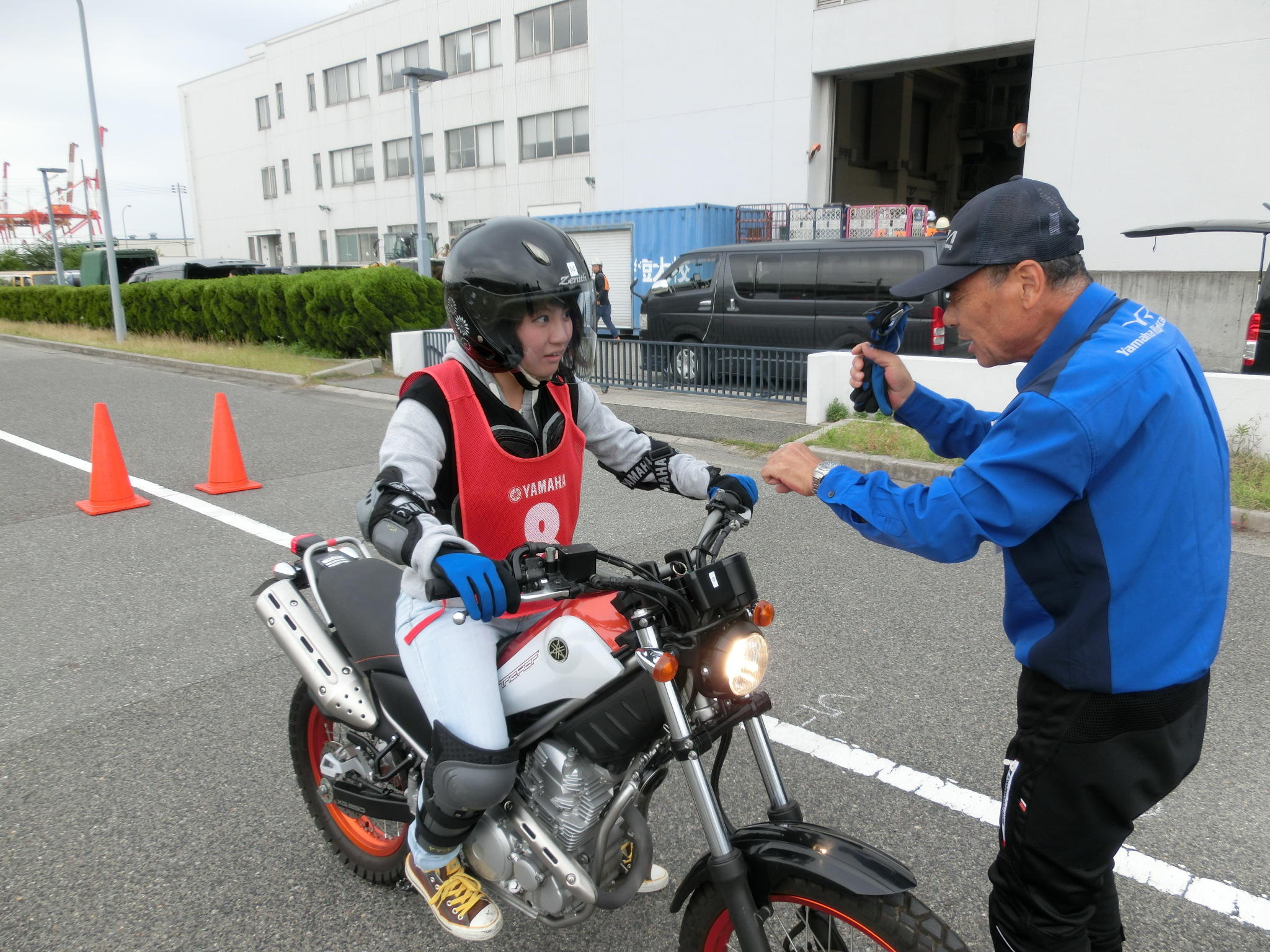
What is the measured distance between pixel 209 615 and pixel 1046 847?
175 inches

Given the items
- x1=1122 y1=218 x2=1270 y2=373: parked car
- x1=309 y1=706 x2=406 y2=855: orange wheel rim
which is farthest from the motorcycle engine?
x1=1122 y1=218 x2=1270 y2=373: parked car

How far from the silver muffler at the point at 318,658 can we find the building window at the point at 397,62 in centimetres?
4197

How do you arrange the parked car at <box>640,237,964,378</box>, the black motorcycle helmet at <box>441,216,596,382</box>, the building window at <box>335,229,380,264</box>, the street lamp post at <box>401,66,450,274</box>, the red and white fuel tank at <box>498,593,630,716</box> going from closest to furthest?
the red and white fuel tank at <box>498,593,630,716</box>
the black motorcycle helmet at <box>441,216,596,382</box>
the parked car at <box>640,237,964,378</box>
the street lamp post at <box>401,66,450,274</box>
the building window at <box>335,229,380,264</box>

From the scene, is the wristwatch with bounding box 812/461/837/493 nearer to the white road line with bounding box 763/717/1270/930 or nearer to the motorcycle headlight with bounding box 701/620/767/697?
the motorcycle headlight with bounding box 701/620/767/697

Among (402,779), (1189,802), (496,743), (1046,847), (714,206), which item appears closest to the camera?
(1046,847)

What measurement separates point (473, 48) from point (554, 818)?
41095 mm

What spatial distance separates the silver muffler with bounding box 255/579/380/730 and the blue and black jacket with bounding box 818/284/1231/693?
1.53 meters

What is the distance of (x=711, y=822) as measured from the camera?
1.89m

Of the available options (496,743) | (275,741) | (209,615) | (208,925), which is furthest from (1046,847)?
(209,615)

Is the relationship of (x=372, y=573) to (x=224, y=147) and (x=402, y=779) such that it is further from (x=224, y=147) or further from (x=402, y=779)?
(x=224, y=147)

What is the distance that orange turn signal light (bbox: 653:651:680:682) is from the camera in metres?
1.80

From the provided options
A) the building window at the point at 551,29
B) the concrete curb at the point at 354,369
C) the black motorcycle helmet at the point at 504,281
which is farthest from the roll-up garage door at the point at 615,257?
the black motorcycle helmet at the point at 504,281

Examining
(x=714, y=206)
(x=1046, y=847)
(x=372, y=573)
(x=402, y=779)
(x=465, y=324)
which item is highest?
(x=714, y=206)

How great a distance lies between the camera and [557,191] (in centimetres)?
3572
